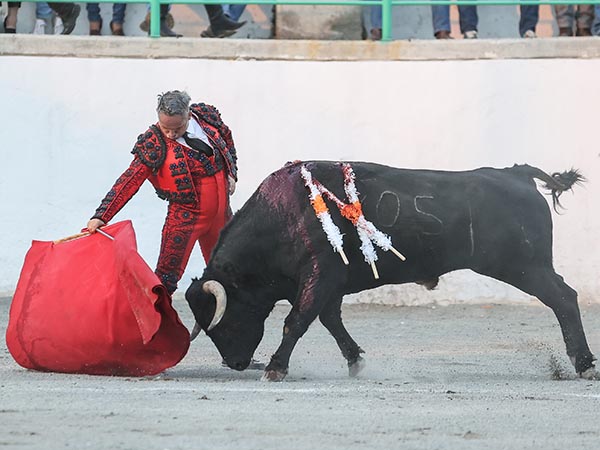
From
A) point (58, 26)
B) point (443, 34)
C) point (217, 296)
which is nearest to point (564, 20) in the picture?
point (443, 34)

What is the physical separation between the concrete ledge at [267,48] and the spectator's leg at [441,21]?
0.61m

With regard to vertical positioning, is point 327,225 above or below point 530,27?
below

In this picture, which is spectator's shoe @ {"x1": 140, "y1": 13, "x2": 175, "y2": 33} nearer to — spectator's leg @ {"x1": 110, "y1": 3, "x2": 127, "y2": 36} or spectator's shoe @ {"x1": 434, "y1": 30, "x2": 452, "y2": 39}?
spectator's leg @ {"x1": 110, "y1": 3, "x2": 127, "y2": 36}

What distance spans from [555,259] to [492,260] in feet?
10.2

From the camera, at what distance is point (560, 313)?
7215 millimetres

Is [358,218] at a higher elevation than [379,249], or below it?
higher

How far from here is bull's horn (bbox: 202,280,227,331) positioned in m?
7.00

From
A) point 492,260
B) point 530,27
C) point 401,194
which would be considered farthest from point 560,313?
point 530,27

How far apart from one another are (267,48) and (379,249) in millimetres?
3728

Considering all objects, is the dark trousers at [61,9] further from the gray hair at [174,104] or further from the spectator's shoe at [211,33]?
the gray hair at [174,104]

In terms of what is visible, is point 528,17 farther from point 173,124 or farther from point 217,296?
point 217,296

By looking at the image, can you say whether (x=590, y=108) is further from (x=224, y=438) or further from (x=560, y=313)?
(x=224, y=438)

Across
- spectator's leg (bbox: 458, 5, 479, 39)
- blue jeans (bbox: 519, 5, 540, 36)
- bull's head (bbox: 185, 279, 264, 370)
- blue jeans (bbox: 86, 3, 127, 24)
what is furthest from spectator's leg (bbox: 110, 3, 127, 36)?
bull's head (bbox: 185, 279, 264, 370)

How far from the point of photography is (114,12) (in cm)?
1134
